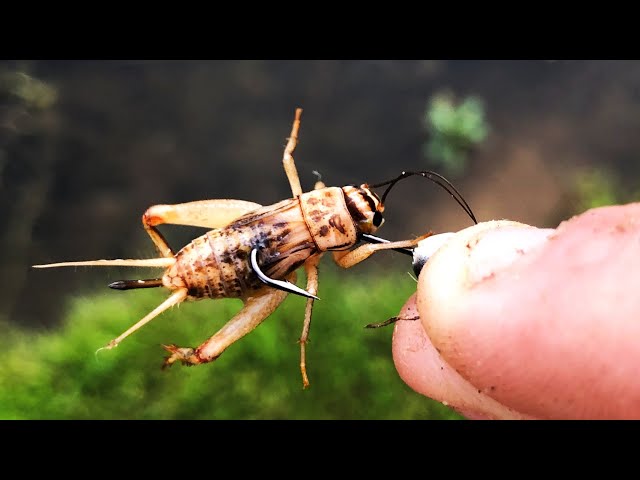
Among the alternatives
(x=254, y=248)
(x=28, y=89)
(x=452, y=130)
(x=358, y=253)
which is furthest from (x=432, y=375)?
(x=28, y=89)

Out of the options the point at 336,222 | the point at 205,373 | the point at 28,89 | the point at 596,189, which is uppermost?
the point at 28,89

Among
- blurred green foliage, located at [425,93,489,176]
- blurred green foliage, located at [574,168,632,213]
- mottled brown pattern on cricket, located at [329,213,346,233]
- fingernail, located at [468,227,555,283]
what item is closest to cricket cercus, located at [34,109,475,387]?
mottled brown pattern on cricket, located at [329,213,346,233]

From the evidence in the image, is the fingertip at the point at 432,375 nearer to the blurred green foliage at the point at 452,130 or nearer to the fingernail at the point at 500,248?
the fingernail at the point at 500,248

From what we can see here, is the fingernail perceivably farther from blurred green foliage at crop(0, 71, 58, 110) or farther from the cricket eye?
blurred green foliage at crop(0, 71, 58, 110)

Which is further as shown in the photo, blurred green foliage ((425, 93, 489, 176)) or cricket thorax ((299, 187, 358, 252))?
blurred green foliage ((425, 93, 489, 176))

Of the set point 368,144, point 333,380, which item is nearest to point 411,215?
point 368,144

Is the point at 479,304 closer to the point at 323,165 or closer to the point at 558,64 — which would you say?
the point at 323,165

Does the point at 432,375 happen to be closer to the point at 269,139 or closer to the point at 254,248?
the point at 254,248
